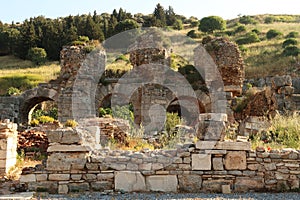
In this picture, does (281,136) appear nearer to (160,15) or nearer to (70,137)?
(70,137)

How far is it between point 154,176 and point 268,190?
6.00 feet

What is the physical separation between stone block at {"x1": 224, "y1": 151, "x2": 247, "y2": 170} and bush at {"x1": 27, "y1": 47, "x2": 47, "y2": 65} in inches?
1361

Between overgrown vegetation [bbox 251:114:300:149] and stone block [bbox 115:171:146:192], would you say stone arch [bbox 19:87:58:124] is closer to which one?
overgrown vegetation [bbox 251:114:300:149]

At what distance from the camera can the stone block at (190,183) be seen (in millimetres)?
6113

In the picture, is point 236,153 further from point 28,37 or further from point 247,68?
point 28,37

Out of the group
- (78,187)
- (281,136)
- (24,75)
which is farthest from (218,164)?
(24,75)

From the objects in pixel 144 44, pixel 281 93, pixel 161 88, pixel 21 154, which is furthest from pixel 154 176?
pixel 144 44

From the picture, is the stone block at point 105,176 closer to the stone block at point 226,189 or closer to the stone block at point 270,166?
the stone block at point 226,189

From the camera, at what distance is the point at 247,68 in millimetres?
30172

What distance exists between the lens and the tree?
1962 inches

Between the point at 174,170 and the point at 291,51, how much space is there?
29406mm

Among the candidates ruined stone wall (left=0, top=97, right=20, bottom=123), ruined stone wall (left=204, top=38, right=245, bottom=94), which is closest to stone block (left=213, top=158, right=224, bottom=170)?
ruined stone wall (left=204, top=38, right=245, bottom=94)

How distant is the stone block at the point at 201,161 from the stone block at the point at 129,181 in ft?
2.83

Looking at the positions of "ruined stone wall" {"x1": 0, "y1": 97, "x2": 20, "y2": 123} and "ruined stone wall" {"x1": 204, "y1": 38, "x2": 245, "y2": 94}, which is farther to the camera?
"ruined stone wall" {"x1": 0, "y1": 97, "x2": 20, "y2": 123}
